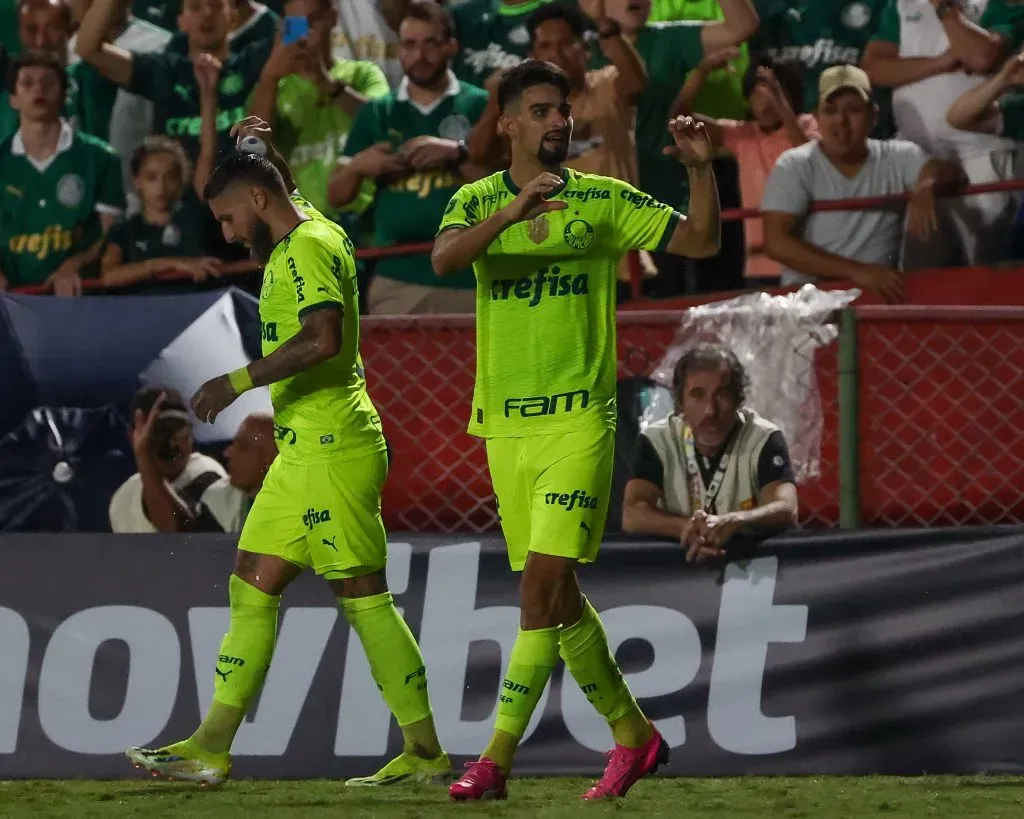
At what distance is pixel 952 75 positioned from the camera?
8852mm

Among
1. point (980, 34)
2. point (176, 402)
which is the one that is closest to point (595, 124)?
point (980, 34)

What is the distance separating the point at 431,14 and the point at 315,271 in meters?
3.69

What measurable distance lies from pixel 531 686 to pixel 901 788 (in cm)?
143

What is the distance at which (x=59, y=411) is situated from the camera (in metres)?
7.34

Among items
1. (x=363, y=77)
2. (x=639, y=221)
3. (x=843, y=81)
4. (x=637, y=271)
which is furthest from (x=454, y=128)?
(x=639, y=221)

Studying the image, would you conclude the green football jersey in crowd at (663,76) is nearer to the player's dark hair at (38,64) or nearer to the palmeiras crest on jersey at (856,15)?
the palmeiras crest on jersey at (856,15)

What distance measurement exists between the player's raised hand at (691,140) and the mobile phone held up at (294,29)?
451 cm

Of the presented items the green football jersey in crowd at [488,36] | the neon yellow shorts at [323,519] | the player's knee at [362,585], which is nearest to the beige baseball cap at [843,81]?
the green football jersey in crowd at [488,36]

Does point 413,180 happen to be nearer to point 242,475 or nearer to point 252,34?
point 252,34

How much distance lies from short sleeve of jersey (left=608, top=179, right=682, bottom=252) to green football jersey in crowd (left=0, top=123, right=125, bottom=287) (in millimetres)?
4203

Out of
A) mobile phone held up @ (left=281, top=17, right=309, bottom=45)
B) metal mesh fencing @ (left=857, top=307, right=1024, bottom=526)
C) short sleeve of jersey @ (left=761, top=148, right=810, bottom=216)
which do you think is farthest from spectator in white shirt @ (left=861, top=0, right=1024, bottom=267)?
mobile phone held up @ (left=281, top=17, right=309, bottom=45)

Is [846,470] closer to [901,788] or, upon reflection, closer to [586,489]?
[901,788]

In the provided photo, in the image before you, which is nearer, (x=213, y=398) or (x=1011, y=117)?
(x=213, y=398)

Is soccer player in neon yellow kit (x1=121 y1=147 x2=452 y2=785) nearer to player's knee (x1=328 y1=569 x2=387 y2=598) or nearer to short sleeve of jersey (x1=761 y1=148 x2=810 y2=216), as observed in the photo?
player's knee (x1=328 y1=569 x2=387 y2=598)
